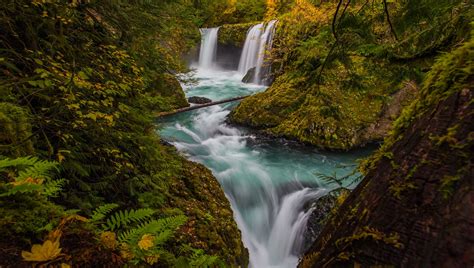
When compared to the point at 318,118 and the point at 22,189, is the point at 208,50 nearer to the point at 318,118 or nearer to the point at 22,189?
the point at 318,118

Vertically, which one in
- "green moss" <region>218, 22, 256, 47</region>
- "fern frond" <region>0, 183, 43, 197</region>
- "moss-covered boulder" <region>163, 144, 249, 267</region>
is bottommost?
"moss-covered boulder" <region>163, 144, 249, 267</region>

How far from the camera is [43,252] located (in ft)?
3.27

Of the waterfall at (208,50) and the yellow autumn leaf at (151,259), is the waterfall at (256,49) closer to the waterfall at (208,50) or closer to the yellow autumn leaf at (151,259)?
the waterfall at (208,50)

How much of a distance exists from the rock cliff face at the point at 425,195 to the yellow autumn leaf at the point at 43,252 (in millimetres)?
980

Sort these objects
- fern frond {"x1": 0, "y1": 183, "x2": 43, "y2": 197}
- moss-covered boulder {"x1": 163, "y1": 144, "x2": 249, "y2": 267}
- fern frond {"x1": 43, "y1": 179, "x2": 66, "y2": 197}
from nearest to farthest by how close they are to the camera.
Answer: fern frond {"x1": 0, "y1": 183, "x2": 43, "y2": 197}, fern frond {"x1": 43, "y1": 179, "x2": 66, "y2": 197}, moss-covered boulder {"x1": 163, "y1": 144, "x2": 249, "y2": 267}

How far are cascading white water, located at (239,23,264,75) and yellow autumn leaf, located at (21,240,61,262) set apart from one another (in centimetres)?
2081

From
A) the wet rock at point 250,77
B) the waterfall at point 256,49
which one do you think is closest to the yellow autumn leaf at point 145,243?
the waterfall at point 256,49

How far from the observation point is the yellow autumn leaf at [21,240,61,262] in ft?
3.22

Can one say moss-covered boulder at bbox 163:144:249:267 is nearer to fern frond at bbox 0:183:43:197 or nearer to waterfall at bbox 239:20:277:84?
fern frond at bbox 0:183:43:197

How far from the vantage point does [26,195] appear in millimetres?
1319

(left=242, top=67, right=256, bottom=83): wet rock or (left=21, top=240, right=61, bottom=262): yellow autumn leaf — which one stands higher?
(left=21, top=240, right=61, bottom=262): yellow autumn leaf

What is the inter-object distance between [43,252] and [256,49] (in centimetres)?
2135

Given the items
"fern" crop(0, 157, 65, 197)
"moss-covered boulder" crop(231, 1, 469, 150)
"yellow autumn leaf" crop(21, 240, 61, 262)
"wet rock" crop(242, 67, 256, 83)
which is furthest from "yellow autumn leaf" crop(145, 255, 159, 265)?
"wet rock" crop(242, 67, 256, 83)

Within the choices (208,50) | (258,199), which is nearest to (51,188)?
(258,199)
